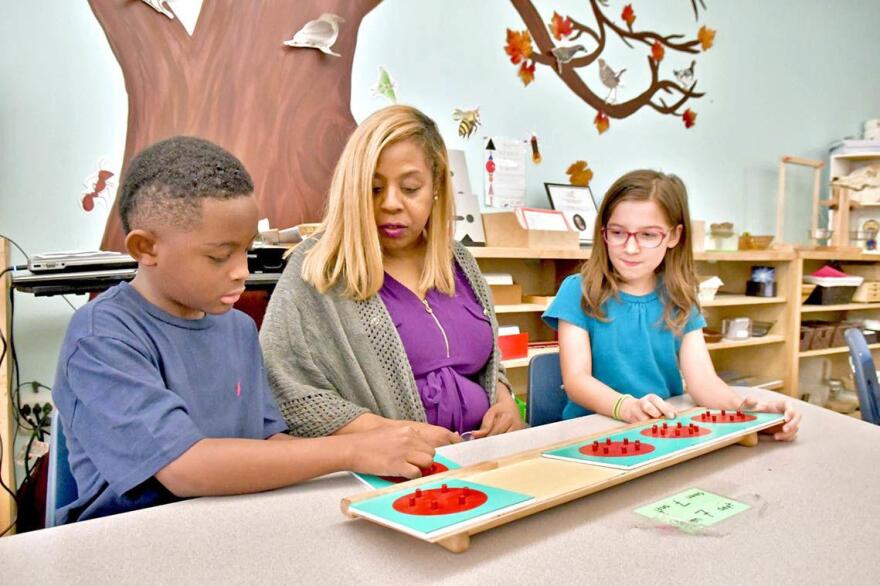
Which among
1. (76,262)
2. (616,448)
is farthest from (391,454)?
(76,262)

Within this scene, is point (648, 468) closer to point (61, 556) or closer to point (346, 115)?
point (61, 556)

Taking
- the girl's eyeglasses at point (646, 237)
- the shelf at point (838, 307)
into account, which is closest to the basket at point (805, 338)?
the shelf at point (838, 307)

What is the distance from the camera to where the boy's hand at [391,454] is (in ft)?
2.56

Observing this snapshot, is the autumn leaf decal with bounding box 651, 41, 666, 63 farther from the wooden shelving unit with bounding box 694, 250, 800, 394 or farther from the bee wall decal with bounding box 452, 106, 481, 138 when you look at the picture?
the bee wall decal with bounding box 452, 106, 481, 138

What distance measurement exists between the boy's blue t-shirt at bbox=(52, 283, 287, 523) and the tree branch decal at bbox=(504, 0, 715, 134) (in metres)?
2.47

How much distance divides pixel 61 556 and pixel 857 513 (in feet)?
2.86

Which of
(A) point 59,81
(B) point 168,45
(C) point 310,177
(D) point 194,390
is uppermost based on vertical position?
(B) point 168,45

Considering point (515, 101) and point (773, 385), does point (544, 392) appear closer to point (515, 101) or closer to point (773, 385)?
point (515, 101)

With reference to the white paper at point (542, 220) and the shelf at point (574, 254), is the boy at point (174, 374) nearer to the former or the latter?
the shelf at point (574, 254)

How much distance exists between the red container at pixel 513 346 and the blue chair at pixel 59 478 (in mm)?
1788

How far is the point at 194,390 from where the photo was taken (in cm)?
86

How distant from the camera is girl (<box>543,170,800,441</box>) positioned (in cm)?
142

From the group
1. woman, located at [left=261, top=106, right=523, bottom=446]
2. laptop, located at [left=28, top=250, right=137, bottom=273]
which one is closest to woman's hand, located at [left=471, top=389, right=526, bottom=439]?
woman, located at [left=261, top=106, right=523, bottom=446]

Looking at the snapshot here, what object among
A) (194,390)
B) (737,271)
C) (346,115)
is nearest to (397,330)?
(194,390)
